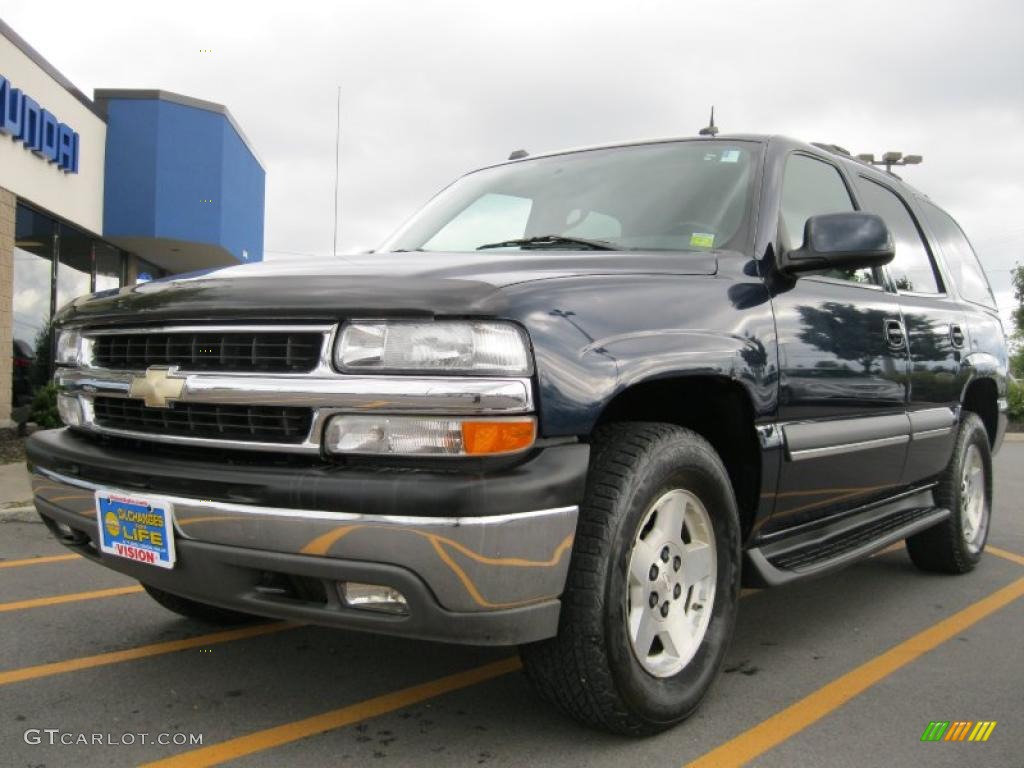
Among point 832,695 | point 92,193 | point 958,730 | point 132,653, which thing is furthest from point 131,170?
point 958,730

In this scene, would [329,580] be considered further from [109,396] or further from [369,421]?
[109,396]

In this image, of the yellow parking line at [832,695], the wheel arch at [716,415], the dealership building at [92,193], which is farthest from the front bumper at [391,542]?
the dealership building at [92,193]

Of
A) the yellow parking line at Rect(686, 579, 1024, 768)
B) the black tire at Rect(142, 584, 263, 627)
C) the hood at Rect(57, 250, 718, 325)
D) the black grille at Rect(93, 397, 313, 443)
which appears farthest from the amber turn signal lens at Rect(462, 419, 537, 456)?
the black tire at Rect(142, 584, 263, 627)

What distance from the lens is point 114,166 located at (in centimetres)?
1452

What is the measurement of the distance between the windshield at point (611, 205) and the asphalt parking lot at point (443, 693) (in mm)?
1515

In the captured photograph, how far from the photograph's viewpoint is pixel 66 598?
4297 millimetres

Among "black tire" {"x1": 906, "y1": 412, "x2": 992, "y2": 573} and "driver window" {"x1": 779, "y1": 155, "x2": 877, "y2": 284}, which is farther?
"black tire" {"x1": 906, "y1": 412, "x2": 992, "y2": 573}

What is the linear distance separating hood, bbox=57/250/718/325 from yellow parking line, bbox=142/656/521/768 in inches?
46.4

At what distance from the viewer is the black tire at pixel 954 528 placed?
15.6 feet

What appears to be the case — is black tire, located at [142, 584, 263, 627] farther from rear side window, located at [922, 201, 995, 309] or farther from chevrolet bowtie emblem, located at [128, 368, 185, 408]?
rear side window, located at [922, 201, 995, 309]

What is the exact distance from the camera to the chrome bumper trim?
7.06ft

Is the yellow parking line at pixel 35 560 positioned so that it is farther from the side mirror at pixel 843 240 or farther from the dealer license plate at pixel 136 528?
the side mirror at pixel 843 240

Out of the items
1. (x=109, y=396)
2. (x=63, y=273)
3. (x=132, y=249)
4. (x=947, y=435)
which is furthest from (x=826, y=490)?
(x=132, y=249)

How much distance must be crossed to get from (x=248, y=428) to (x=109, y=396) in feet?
2.04
